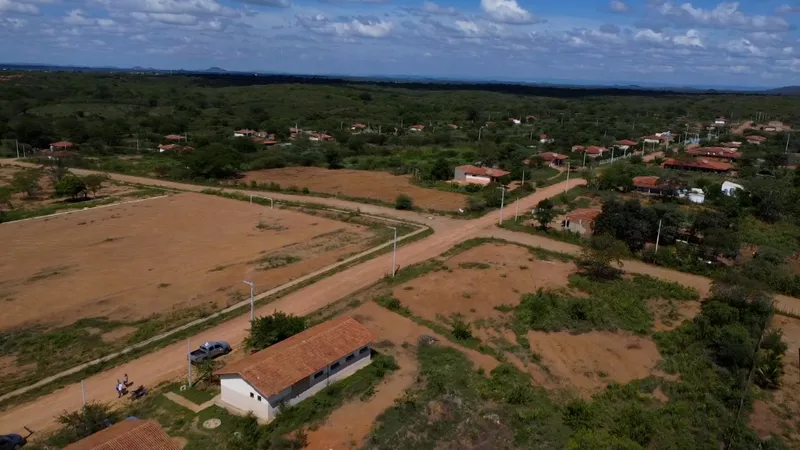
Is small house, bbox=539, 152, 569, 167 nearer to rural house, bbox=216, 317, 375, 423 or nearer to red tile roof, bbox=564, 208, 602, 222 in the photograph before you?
red tile roof, bbox=564, 208, 602, 222

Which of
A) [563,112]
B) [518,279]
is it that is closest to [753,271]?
[518,279]

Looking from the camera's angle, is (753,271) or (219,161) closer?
(753,271)

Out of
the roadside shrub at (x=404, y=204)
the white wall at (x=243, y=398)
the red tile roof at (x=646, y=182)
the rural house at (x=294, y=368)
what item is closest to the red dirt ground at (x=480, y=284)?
the rural house at (x=294, y=368)

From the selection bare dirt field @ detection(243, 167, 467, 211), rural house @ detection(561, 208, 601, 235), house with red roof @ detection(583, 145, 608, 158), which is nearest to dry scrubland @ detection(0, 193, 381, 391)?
bare dirt field @ detection(243, 167, 467, 211)

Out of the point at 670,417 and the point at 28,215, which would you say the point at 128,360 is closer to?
the point at 670,417

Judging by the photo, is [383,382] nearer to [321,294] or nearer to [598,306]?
[321,294]

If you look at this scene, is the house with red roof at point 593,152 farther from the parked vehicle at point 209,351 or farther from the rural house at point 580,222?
the parked vehicle at point 209,351
